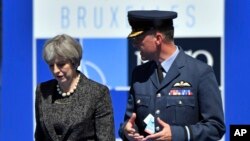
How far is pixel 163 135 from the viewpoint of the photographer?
262cm

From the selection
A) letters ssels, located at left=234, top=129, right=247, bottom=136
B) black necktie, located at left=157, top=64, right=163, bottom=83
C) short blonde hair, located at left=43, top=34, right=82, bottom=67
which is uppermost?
short blonde hair, located at left=43, top=34, right=82, bottom=67

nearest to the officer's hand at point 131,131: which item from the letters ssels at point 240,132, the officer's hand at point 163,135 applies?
the officer's hand at point 163,135

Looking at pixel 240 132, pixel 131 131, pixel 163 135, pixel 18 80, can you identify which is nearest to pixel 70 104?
pixel 131 131

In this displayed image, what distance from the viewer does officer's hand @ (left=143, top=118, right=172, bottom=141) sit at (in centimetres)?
261

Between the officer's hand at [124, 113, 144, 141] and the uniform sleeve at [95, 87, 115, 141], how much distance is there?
13 cm

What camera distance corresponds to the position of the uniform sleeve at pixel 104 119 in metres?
2.80

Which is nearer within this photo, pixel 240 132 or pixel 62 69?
pixel 62 69

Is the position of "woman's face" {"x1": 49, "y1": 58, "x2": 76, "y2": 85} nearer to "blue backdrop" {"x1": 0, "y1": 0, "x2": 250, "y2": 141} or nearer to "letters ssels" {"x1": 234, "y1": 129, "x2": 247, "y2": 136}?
"letters ssels" {"x1": 234, "y1": 129, "x2": 247, "y2": 136}

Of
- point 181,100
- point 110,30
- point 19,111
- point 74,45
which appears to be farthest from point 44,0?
point 181,100

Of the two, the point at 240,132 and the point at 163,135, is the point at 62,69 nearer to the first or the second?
the point at 163,135

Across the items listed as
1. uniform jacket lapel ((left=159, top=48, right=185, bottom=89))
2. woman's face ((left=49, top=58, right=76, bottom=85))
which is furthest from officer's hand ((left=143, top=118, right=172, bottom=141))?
woman's face ((left=49, top=58, right=76, bottom=85))

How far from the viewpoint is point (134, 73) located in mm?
2852

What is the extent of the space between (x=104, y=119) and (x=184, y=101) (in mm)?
368

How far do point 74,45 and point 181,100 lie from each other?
0.52 meters
